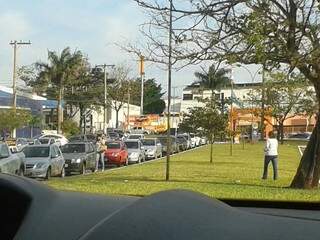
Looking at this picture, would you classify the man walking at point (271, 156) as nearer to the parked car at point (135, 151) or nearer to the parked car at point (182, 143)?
the parked car at point (135, 151)

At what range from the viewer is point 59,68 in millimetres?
68750

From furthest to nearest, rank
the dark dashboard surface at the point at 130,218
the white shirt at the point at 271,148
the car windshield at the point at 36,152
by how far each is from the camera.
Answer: the car windshield at the point at 36,152
the white shirt at the point at 271,148
the dark dashboard surface at the point at 130,218

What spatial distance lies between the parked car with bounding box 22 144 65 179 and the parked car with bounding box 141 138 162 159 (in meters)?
15.0

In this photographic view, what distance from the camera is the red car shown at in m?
32.4

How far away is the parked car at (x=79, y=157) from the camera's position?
26.2 m

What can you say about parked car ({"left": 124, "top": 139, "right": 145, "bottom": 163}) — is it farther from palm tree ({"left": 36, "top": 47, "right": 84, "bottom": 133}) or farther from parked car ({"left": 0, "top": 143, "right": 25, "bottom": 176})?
palm tree ({"left": 36, "top": 47, "right": 84, "bottom": 133})

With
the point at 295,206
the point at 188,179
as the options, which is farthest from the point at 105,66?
the point at 295,206

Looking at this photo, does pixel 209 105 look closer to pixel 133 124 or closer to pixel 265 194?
pixel 265 194

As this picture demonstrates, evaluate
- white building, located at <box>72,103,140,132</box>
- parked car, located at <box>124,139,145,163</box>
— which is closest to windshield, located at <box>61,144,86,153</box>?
parked car, located at <box>124,139,145,163</box>

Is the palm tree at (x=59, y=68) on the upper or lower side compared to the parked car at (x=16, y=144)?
upper

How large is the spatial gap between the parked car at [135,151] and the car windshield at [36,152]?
36.9ft

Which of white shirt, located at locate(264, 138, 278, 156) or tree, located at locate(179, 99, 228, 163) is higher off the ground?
tree, located at locate(179, 99, 228, 163)

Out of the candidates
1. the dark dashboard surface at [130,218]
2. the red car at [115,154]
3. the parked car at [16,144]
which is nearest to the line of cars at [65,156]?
the red car at [115,154]

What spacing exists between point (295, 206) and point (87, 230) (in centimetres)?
122
